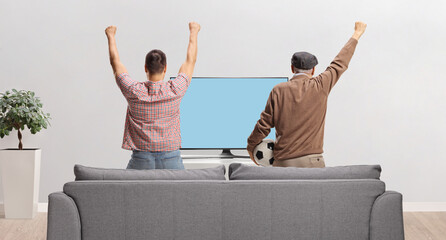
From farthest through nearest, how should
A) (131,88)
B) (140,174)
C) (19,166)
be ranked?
(19,166) < (131,88) < (140,174)

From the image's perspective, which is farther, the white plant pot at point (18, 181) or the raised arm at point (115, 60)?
the white plant pot at point (18, 181)

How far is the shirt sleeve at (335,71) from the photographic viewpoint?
3309mm

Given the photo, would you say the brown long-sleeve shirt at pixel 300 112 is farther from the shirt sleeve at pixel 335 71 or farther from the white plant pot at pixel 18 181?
the white plant pot at pixel 18 181

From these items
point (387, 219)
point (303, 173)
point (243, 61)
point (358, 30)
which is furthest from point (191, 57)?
point (243, 61)

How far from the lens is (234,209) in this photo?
8.09 ft

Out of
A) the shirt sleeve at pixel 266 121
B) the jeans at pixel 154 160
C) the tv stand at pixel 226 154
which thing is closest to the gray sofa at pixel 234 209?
the jeans at pixel 154 160

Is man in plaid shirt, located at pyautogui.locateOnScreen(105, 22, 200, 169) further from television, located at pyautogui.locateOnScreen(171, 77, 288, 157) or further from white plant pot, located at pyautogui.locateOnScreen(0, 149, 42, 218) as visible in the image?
white plant pot, located at pyautogui.locateOnScreen(0, 149, 42, 218)

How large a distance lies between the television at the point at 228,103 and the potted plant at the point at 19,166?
136 centimetres

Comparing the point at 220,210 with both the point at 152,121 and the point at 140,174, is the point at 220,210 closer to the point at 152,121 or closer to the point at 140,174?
the point at 140,174

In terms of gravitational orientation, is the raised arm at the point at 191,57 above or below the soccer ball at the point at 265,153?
above

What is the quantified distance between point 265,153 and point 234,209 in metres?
1.07

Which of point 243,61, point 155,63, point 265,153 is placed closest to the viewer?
point 155,63

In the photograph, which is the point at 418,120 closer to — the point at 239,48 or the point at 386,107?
the point at 386,107

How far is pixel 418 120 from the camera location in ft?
18.4
